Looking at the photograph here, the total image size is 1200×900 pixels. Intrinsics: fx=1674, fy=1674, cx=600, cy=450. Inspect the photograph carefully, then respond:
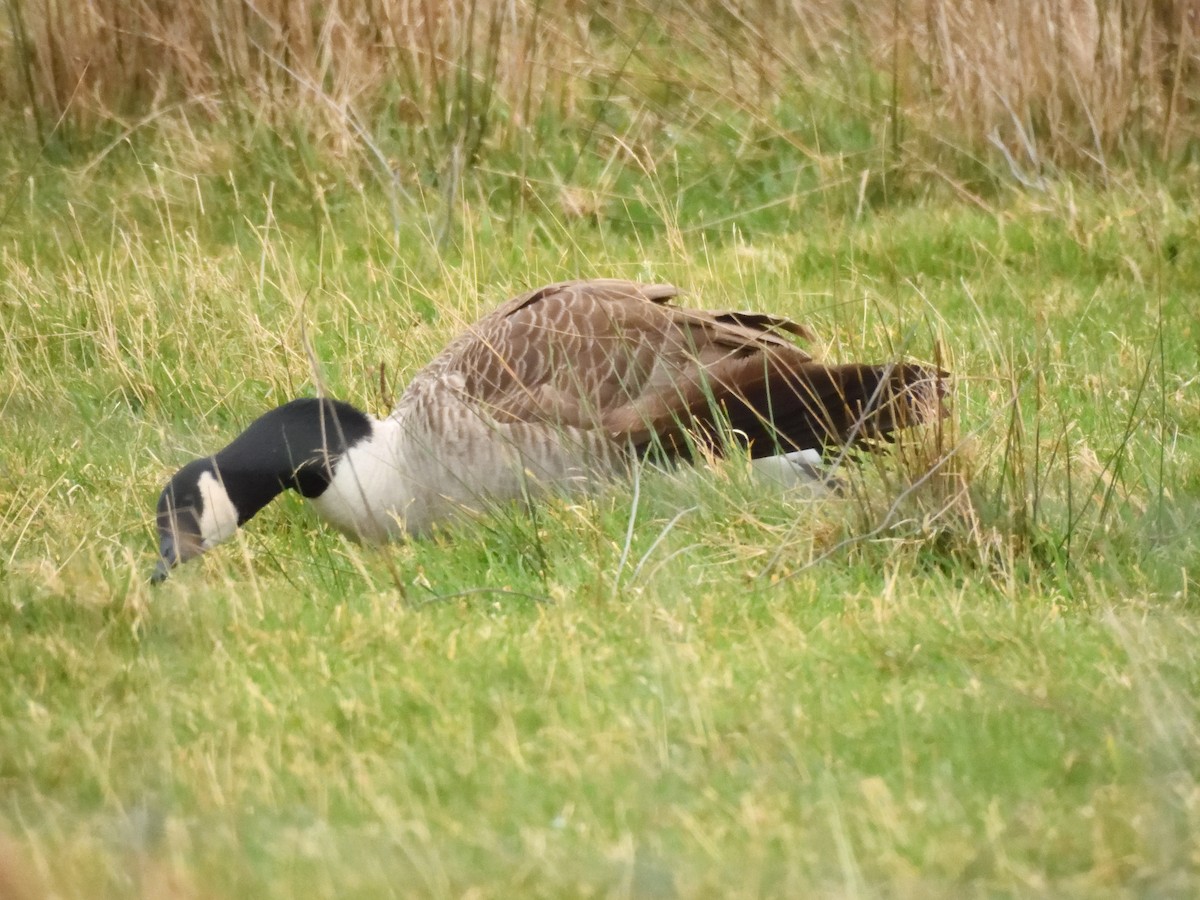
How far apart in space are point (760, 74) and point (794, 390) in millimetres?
4720

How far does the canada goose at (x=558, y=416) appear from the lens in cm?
475

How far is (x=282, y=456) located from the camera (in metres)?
4.73

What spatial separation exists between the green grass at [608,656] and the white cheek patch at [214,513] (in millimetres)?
96

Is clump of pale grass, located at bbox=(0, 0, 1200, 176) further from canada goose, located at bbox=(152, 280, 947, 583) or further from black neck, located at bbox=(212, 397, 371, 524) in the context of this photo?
black neck, located at bbox=(212, 397, 371, 524)

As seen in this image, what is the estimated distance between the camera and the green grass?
2.66 m

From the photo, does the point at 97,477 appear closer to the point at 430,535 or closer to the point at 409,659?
the point at 430,535

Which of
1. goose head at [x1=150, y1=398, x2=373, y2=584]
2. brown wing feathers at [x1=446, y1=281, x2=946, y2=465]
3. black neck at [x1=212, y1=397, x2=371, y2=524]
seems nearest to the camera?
goose head at [x1=150, y1=398, x2=373, y2=584]

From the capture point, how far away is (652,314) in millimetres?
5164

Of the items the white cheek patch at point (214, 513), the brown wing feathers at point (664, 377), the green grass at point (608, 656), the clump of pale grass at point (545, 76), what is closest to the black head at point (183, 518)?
the white cheek patch at point (214, 513)

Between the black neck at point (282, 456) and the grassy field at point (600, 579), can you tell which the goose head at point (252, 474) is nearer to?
the black neck at point (282, 456)

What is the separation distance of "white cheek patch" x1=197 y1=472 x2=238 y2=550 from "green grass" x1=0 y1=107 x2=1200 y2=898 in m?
0.10

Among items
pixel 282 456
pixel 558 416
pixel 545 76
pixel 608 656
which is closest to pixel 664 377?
pixel 558 416

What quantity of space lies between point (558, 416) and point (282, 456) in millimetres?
812

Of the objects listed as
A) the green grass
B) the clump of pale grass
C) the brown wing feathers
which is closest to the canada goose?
the brown wing feathers
